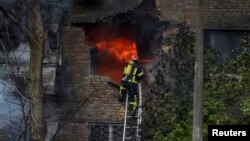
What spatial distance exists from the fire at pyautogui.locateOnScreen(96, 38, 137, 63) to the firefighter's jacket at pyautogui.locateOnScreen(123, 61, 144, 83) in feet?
1.65

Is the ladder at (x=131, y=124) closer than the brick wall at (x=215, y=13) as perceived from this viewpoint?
Yes

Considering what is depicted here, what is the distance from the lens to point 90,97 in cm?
1461

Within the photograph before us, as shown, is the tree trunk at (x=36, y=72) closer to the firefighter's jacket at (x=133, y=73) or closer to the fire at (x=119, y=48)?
the firefighter's jacket at (x=133, y=73)

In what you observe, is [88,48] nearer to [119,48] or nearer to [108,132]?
[119,48]

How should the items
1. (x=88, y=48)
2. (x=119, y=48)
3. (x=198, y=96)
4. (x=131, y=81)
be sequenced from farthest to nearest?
(x=119, y=48) → (x=88, y=48) → (x=131, y=81) → (x=198, y=96)

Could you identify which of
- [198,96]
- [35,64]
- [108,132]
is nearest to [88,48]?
[108,132]

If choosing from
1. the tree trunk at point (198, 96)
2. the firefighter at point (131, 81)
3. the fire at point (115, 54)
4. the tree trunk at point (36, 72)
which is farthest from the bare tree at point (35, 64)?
the fire at point (115, 54)

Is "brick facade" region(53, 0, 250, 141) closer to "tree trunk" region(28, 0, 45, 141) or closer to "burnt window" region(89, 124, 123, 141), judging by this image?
"burnt window" region(89, 124, 123, 141)

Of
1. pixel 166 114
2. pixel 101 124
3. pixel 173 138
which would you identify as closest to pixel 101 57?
pixel 101 124

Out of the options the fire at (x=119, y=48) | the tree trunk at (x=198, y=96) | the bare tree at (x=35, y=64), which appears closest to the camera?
the tree trunk at (x=198, y=96)

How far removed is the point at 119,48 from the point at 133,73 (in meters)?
0.94

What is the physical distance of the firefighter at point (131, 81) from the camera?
14.4 metres

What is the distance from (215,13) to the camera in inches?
581

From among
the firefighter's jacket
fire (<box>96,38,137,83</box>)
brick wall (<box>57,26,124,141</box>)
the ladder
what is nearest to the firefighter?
the firefighter's jacket
